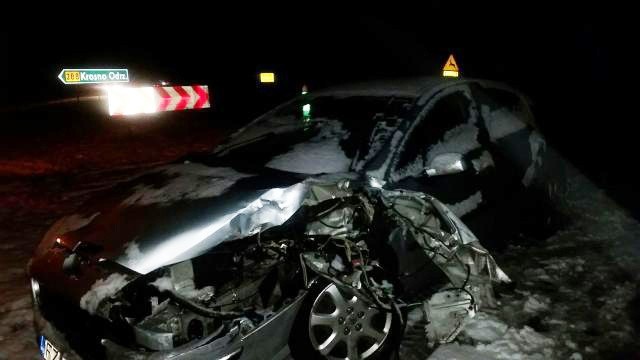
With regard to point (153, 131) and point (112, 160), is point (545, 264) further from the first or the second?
point (153, 131)

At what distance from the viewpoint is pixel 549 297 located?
359 cm

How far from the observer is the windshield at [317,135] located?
10.7ft

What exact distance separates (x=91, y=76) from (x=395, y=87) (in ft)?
15.3

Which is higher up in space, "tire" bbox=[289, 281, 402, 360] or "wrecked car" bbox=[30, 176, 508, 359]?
"wrecked car" bbox=[30, 176, 508, 359]

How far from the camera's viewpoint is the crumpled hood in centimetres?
246

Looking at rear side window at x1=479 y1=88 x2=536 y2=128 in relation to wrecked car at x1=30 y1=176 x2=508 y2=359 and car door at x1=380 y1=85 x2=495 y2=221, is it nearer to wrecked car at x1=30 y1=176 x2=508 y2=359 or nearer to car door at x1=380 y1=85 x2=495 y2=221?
car door at x1=380 y1=85 x2=495 y2=221

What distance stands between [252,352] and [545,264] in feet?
9.52

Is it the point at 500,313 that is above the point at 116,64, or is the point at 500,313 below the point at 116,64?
below

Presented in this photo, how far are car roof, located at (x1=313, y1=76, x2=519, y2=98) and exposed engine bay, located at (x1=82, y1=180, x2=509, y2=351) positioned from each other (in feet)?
3.74

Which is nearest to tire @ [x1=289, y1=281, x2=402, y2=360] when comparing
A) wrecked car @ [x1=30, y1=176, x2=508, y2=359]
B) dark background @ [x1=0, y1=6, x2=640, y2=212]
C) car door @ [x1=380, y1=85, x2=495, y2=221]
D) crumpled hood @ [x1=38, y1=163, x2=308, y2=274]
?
wrecked car @ [x1=30, y1=176, x2=508, y2=359]

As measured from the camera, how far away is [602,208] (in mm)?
5688

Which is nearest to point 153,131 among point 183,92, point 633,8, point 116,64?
point 183,92

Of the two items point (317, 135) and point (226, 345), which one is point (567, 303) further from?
point (226, 345)

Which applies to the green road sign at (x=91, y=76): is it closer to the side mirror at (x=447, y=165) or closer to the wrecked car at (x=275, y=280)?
the wrecked car at (x=275, y=280)
